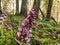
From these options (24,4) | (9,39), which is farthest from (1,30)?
(24,4)

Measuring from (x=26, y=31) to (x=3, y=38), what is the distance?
0.95 meters

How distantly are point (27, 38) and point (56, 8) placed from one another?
699 inches

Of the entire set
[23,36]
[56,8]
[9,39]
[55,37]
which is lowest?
[56,8]

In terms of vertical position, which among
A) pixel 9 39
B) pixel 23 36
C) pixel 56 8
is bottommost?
pixel 56 8

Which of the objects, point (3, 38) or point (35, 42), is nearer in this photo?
point (3, 38)

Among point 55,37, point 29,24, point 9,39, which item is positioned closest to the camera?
point 29,24

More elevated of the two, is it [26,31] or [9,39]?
[26,31]

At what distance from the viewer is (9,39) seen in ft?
10.5

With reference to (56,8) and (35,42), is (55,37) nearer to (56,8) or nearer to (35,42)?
(35,42)

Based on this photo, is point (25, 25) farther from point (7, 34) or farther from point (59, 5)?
point (59, 5)

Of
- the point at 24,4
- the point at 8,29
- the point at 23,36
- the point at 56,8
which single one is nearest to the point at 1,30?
the point at 8,29

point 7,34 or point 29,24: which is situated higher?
point 29,24

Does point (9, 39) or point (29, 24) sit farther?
point (9, 39)

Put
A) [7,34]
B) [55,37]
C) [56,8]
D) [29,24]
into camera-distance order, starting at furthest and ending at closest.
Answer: [56,8] < [55,37] < [7,34] < [29,24]
